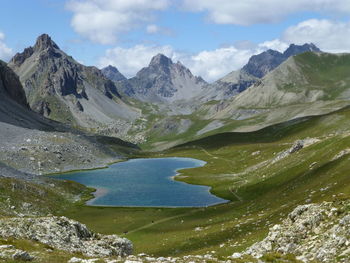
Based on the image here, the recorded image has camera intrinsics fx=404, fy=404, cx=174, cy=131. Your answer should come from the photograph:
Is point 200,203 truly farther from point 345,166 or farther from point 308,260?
point 308,260

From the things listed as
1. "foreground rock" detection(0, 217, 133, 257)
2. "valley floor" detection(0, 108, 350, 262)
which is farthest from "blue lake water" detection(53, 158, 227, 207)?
"foreground rock" detection(0, 217, 133, 257)

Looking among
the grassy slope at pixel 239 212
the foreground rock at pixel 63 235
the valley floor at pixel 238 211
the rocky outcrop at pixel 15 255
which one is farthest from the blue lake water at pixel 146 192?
the rocky outcrop at pixel 15 255

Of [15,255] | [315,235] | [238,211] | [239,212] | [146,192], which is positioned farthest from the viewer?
[146,192]

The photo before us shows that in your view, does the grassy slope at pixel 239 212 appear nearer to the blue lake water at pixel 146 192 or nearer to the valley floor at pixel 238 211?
the valley floor at pixel 238 211

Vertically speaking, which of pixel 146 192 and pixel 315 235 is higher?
pixel 315 235

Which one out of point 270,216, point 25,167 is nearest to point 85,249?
point 270,216

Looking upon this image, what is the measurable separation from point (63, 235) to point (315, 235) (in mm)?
24034

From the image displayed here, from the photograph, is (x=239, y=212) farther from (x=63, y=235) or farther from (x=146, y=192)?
(x=146, y=192)

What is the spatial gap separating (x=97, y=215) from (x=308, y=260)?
82369 millimetres

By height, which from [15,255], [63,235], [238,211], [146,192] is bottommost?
[238,211]

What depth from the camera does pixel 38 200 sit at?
108 m

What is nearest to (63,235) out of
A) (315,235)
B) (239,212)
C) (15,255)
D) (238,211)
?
(15,255)

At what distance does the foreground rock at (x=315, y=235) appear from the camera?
107ft

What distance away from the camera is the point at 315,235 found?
3791 cm
